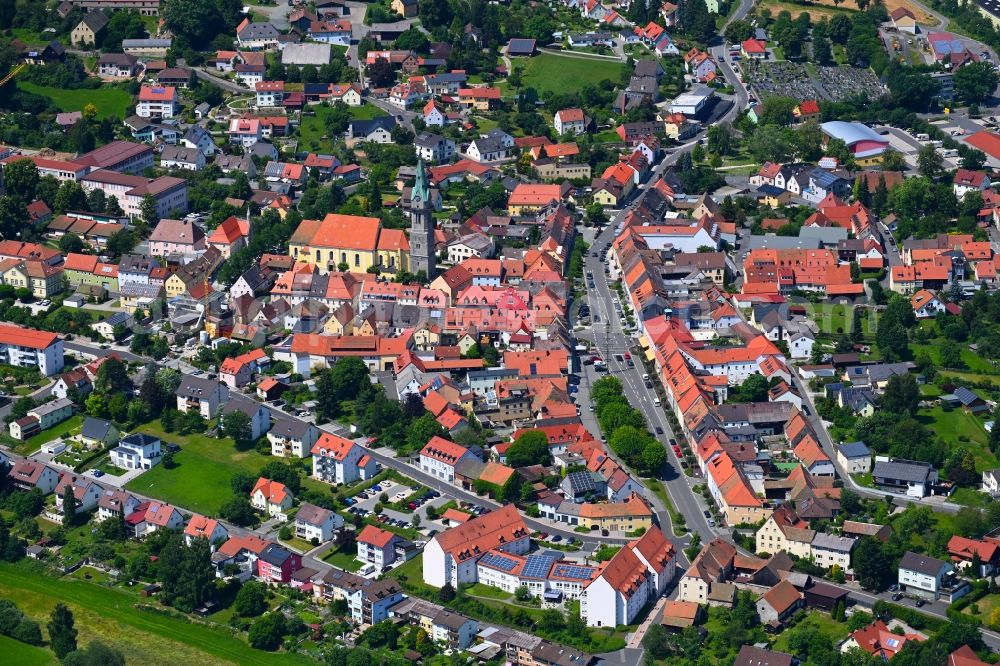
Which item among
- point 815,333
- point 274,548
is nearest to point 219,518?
point 274,548

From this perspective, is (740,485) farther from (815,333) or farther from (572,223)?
(572,223)

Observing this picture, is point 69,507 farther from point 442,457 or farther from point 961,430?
point 961,430

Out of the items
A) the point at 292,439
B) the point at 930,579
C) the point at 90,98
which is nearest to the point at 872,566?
the point at 930,579

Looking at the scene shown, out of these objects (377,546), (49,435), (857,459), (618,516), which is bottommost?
(49,435)

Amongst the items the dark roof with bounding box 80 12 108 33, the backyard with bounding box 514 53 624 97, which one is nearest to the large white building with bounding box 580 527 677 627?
the backyard with bounding box 514 53 624 97

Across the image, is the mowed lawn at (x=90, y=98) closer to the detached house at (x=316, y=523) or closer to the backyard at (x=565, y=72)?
the backyard at (x=565, y=72)
